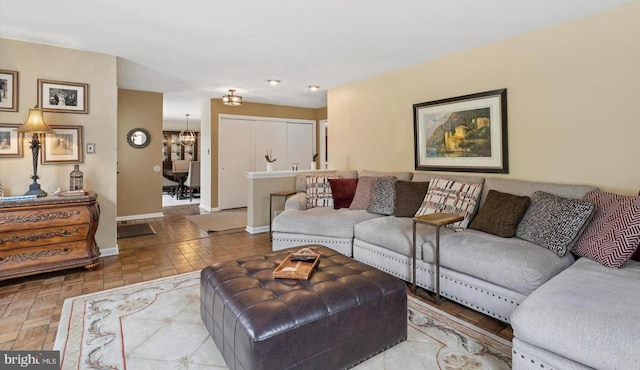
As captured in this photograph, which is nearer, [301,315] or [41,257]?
[301,315]

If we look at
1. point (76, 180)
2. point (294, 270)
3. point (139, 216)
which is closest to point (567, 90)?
point (294, 270)

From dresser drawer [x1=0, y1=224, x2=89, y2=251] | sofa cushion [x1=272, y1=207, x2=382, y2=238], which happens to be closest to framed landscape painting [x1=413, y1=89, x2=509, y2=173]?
sofa cushion [x1=272, y1=207, x2=382, y2=238]

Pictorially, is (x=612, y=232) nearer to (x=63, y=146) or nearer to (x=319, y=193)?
(x=319, y=193)

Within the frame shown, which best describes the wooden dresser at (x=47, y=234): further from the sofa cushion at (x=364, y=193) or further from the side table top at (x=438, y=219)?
the side table top at (x=438, y=219)

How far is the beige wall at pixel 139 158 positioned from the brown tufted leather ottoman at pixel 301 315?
459 centimetres

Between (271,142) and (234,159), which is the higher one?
(271,142)

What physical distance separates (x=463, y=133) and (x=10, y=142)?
459 centimetres

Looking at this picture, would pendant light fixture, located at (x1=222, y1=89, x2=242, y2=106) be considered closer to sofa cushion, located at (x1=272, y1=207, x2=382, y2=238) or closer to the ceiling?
the ceiling

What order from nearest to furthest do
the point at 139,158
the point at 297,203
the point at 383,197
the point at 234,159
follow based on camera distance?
the point at 383,197 → the point at 297,203 → the point at 139,158 → the point at 234,159

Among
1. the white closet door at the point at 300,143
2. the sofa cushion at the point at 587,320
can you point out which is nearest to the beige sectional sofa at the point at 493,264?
the sofa cushion at the point at 587,320

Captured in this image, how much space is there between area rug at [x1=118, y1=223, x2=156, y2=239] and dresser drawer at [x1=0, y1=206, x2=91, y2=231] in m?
1.56

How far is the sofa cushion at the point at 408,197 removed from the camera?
11.2 feet

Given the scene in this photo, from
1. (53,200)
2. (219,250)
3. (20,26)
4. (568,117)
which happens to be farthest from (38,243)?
(568,117)

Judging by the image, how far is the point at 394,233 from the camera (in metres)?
2.92
